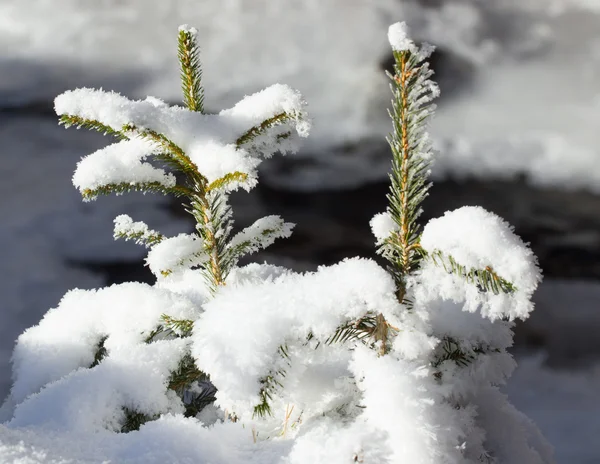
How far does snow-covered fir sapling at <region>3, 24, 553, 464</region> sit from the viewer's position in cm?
100

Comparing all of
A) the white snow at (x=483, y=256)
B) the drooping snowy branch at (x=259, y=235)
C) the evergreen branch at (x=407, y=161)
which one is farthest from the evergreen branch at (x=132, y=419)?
the white snow at (x=483, y=256)

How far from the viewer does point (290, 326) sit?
1037mm

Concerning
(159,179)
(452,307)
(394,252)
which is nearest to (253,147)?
(159,179)

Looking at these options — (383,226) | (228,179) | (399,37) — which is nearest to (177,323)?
(228,179)

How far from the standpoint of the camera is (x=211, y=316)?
108 centimetres

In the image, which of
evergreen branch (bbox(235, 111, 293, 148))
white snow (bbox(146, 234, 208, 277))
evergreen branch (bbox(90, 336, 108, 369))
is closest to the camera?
evergreen branch (bbox(235, 111, 293, 148))

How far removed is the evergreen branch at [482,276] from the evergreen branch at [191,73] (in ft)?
3.81

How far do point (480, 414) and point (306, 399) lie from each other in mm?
547

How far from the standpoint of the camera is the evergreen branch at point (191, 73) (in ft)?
5.84

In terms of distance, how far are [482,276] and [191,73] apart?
4.26 ft

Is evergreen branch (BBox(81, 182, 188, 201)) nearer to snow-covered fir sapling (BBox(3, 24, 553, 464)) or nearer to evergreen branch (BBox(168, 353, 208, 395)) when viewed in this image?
snow-covered fir sapling (BBox(3, 24, 553, 464))

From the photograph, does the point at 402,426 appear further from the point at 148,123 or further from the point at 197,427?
the point at 148,123

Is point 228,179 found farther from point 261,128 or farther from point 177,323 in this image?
point 177,323

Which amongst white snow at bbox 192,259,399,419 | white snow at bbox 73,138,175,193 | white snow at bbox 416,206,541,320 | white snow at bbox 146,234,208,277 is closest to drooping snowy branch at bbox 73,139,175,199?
white snow at bbox 73,138,175,193
